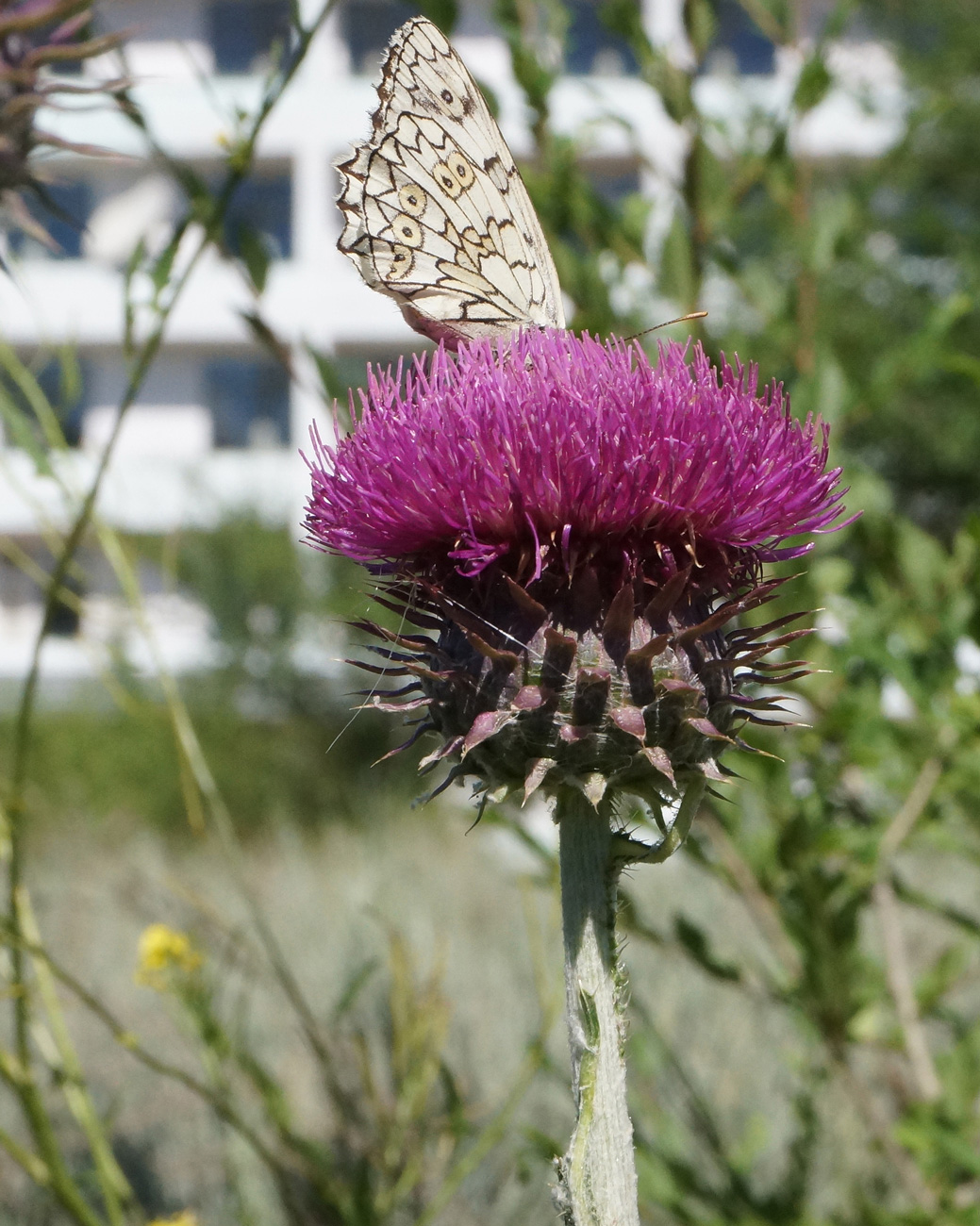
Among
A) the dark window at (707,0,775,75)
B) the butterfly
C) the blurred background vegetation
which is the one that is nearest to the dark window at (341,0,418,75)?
the dark window at (707,0,775,75)

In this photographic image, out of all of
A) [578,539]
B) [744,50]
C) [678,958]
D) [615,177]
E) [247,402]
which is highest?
[744,50]

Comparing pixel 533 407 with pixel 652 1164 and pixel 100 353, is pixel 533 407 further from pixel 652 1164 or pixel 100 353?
pixel 100 353

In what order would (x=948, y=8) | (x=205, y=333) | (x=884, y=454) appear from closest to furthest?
1. (x=948, y=8)
2. (x=884, y=454)
3. (x=205, y=333)

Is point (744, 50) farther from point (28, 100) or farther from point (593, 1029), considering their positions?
point (593, 1029)

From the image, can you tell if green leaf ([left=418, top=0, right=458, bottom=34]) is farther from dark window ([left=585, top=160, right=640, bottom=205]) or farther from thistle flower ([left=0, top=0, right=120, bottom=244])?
dark window ([left=585, top=160, right=640, bottom=205])

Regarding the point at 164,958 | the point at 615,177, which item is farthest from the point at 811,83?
the point at 615,177

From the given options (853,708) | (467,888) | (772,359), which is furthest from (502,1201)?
(467,888)
